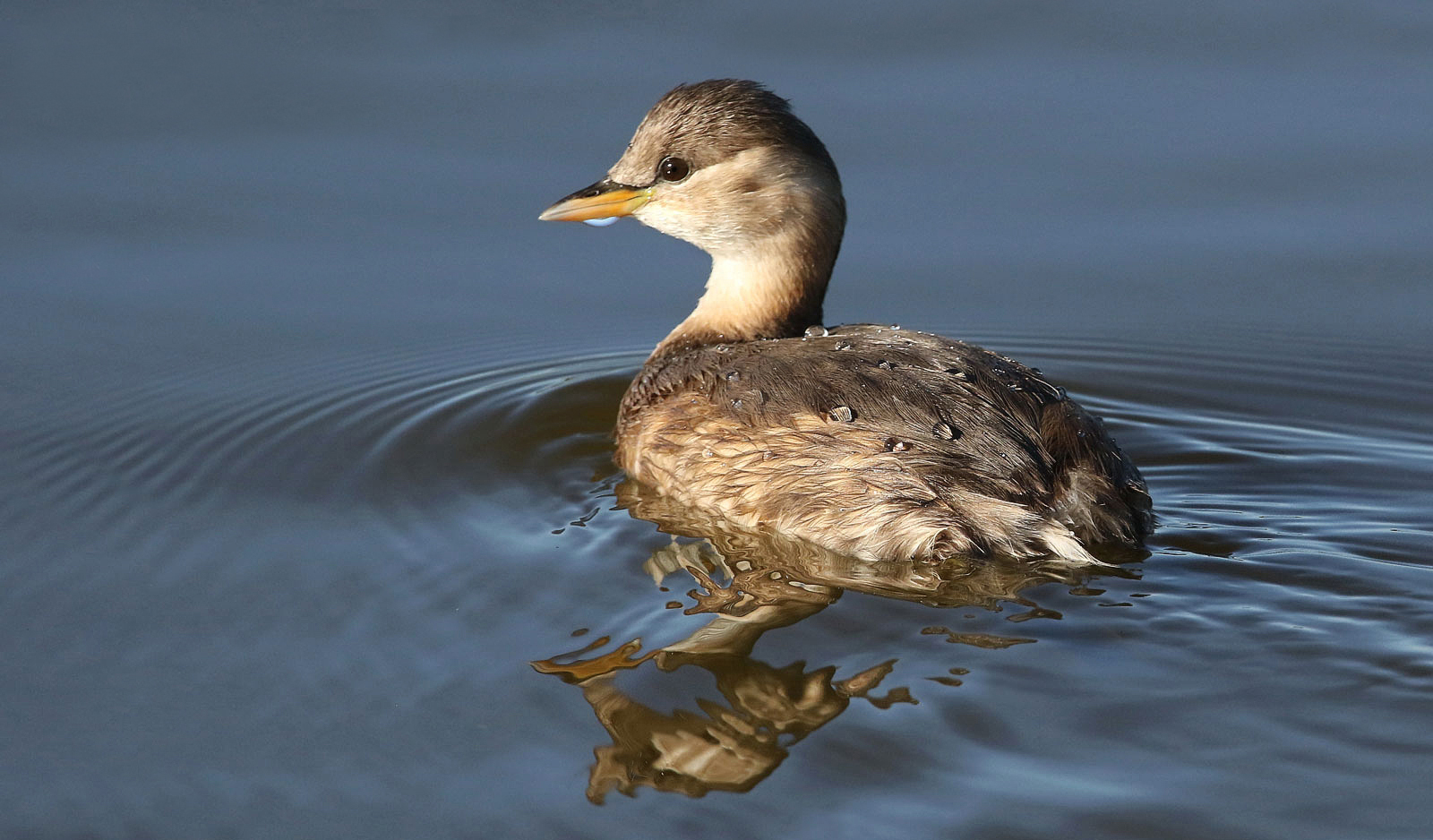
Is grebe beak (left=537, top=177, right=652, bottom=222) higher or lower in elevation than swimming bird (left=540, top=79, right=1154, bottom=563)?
higher

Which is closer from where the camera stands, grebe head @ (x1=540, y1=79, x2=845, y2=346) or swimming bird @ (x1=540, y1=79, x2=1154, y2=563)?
swimming bird @ (x1=540, y1=79, x2=1154, y2=563)

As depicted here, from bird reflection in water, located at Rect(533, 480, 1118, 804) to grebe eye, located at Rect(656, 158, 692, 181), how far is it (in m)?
1.76

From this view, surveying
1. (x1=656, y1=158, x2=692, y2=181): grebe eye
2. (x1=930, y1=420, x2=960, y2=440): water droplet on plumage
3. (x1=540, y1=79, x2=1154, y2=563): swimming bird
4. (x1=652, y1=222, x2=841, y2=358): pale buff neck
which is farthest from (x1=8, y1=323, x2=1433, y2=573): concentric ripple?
(x1=656, y1=158, x2=692, y2=181): grebe eye

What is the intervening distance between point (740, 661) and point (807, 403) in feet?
4.24

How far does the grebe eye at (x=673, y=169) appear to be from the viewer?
7.60m

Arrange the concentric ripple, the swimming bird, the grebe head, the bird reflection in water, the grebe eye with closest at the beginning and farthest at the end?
the bird reflection in water
the swimming bird
the concentric ripple
the grebe head
the grebe eye

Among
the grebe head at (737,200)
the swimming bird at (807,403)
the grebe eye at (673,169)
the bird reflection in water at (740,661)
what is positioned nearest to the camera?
the bird reflection in water at (740,661)

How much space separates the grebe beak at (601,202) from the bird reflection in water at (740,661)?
1745mm

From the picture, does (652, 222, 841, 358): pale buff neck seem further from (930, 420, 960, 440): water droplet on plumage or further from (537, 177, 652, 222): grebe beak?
(930, 420, 960, 440): water droplet on plumage

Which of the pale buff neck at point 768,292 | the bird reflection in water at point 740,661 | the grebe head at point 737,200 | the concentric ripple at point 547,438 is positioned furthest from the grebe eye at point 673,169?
the bird reflection in water at point 740,661

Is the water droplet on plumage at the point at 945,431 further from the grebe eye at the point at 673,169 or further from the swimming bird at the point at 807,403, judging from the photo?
the grebe eye at the point at 673,169

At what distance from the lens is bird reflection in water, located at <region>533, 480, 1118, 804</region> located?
15.7 ft

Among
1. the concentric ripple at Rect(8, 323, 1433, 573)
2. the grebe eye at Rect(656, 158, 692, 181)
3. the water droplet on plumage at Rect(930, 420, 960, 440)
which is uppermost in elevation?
the grebe eye at Rect(656, 158, 692, 181)

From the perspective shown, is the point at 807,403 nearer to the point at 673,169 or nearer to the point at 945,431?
the point at 945,431
